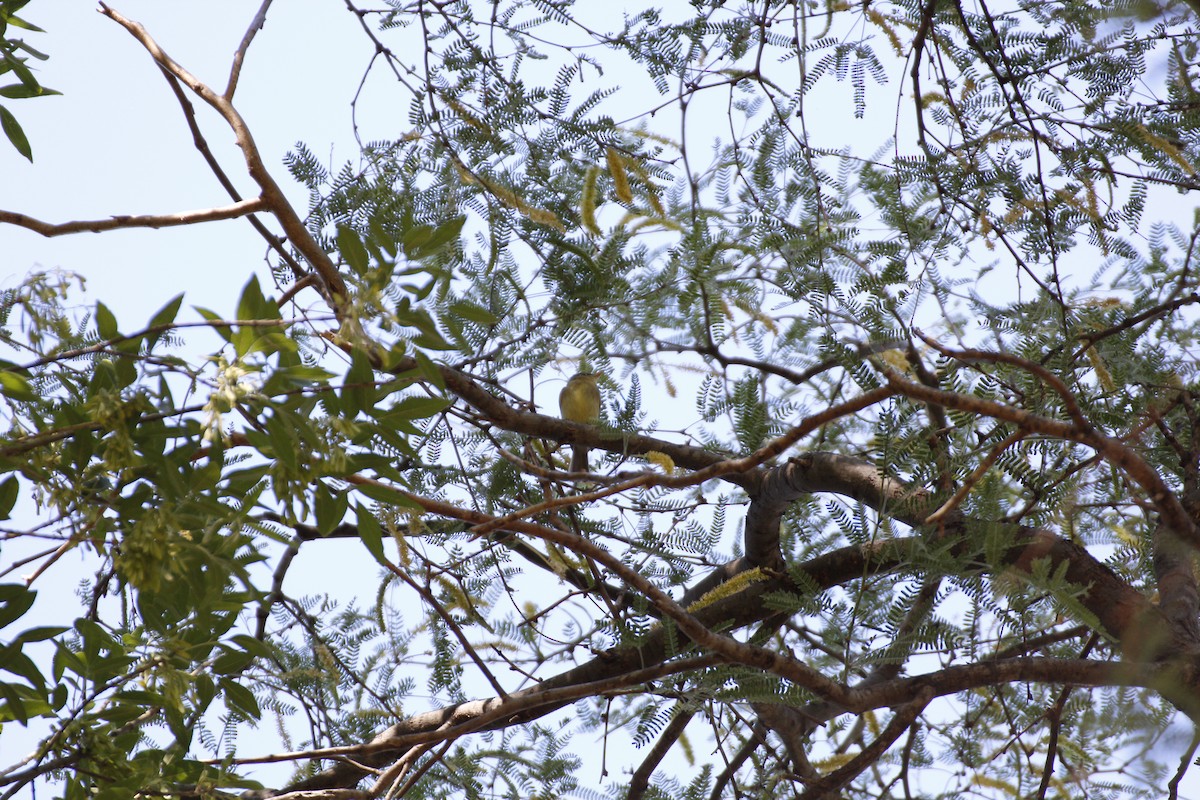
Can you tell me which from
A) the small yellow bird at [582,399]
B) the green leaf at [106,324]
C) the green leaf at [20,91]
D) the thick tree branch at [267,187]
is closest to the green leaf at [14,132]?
the green leaf at [20,91]

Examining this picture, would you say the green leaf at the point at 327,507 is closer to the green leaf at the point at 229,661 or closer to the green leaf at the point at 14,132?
the green leaf at the point at 229,661

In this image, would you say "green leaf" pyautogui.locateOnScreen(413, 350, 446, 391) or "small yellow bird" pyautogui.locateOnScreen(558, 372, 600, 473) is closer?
"green leaf" pyautogui.locateOnScreen(413, 350, 446, 391)

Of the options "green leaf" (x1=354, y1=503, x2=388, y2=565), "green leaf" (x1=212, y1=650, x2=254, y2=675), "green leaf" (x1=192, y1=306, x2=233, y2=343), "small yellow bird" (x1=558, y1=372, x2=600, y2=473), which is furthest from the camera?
"small yellow bird" (x1=558, y1=372, x2=600, y2=473)

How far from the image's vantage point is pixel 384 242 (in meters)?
0.96

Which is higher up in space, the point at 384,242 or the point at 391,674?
the point at 391,674

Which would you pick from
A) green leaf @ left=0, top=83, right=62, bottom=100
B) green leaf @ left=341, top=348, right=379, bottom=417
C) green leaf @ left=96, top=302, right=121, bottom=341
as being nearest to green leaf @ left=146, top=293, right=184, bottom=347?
green leaf @ left=96, top=302, right=121, bottom=341

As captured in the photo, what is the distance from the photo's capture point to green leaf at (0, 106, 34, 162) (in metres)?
1.29

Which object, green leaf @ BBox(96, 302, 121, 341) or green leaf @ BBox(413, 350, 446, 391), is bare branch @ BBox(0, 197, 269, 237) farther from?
green leaf @ BBox(413, 350, 446, 391)

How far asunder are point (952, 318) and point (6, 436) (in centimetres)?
210

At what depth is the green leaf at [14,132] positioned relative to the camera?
1295mm

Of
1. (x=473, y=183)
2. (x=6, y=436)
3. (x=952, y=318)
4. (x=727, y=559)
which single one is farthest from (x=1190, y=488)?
(x=6, y=436)

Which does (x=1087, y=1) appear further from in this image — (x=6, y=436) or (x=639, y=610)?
(x=6, y=436)

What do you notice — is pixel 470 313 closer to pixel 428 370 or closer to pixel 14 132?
pixel 428 370

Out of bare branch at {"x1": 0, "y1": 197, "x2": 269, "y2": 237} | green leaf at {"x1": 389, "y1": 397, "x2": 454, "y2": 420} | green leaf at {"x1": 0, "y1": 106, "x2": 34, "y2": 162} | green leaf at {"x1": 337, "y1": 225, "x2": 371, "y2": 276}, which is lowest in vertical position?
green leaf at {"x1": 389, "y1": 397, "x2": 454, "y2": 420}
